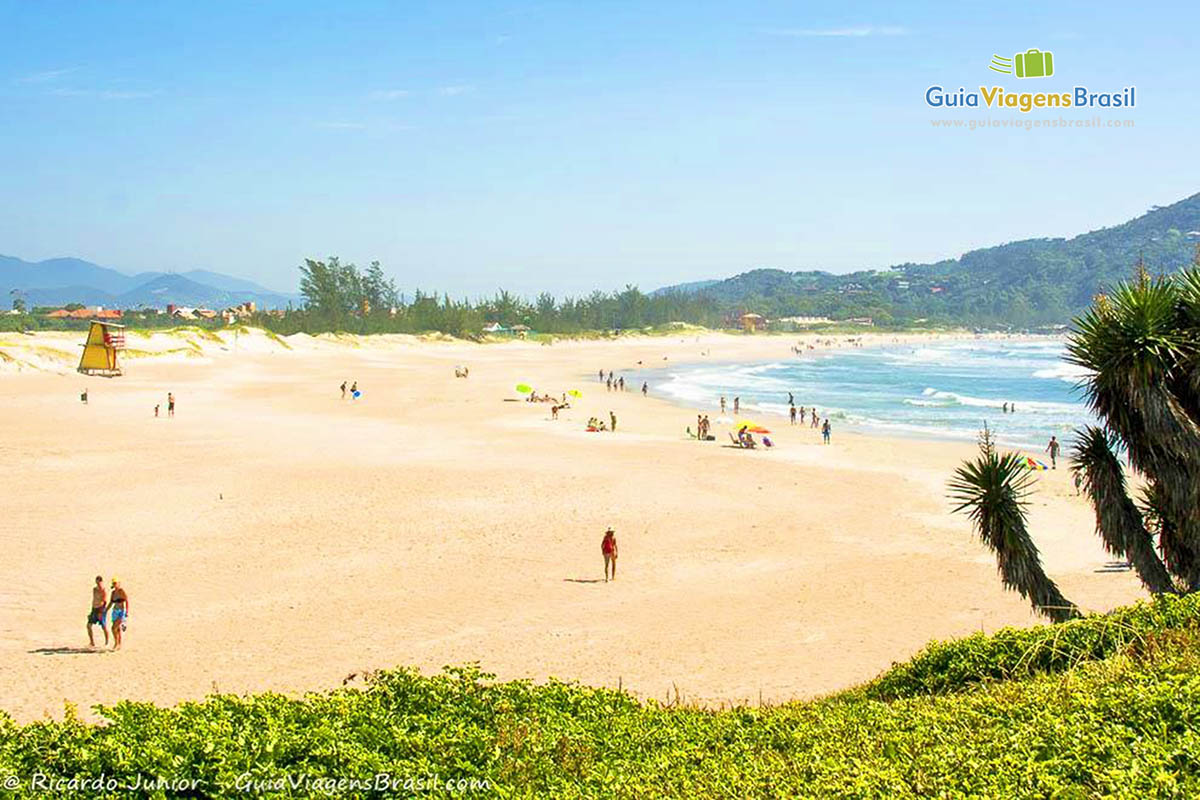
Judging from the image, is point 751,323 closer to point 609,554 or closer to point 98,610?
point 609,554

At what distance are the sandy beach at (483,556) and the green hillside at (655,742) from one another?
4.31m

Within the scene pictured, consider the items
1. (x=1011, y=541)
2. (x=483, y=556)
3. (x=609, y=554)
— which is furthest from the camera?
(x=483, y=556)

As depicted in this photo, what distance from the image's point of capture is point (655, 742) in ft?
20.4

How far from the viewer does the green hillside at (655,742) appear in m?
5.07

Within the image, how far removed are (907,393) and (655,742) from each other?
5596cm

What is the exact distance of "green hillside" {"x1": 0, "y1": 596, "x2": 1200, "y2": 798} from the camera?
16.6ft

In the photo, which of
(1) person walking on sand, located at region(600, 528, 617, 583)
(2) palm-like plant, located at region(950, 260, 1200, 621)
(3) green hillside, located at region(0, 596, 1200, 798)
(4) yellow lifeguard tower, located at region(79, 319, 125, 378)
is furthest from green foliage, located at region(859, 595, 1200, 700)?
(4) yellow lifeguard tower, located at region(79, 319, 125, 378)

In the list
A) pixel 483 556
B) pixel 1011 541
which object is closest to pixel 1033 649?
pixel 1011 541

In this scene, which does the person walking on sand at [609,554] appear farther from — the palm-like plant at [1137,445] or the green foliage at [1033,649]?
the green foliage at [1033,649]

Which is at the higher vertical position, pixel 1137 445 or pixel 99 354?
pixel 99 354

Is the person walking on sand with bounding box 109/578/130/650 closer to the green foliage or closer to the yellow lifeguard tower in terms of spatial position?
the green foliage

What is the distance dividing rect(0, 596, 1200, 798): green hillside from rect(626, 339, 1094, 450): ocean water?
27.6 metres

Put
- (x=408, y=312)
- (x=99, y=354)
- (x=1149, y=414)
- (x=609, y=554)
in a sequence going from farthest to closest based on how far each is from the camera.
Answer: (x=408, y=312) → (x=99, y=354) → (x=609, y=554) → (x=1149, y=414)

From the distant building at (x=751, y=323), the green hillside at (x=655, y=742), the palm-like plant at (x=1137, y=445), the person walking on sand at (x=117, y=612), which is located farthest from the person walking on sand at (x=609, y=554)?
the distant building at (x=751, y=323)
